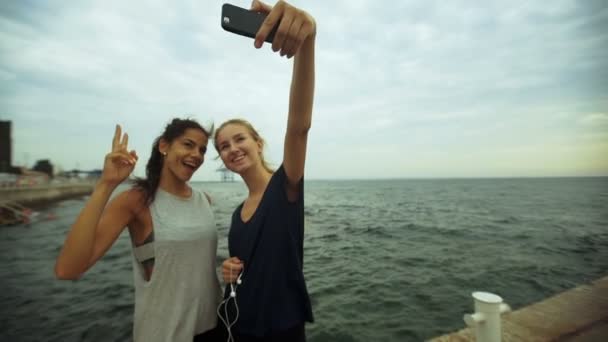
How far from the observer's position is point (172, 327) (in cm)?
182

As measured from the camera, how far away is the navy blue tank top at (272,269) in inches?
70.2

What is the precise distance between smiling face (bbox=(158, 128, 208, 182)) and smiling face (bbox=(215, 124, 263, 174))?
0.19 meters

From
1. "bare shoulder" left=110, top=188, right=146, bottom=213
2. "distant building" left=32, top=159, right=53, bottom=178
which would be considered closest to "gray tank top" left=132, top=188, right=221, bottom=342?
"bare shoulder" left=110, top=188, right=146, bottom=213

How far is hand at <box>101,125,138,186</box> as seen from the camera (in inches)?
67.6

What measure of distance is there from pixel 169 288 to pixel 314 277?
7.61 meters

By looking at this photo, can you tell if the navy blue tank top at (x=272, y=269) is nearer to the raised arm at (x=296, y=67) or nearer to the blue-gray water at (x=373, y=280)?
the raised arm at (x=296, y=67)

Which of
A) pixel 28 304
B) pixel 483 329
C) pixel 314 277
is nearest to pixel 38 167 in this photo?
pixel 28 304

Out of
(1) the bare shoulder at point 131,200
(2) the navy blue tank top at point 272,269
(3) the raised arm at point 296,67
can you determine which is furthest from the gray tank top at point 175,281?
(3) the raised arm at point 296,67

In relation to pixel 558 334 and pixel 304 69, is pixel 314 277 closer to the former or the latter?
pixel 558 334

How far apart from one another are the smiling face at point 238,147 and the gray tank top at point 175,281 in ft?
1.89

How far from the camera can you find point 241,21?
125cm

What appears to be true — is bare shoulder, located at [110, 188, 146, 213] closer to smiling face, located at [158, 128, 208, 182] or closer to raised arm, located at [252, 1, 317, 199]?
smiling face, located at [158, 128, 208, 182]

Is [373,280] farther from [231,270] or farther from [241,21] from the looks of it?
[241,21]

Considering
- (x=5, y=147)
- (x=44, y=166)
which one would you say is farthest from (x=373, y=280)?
(x=44, y=166)
